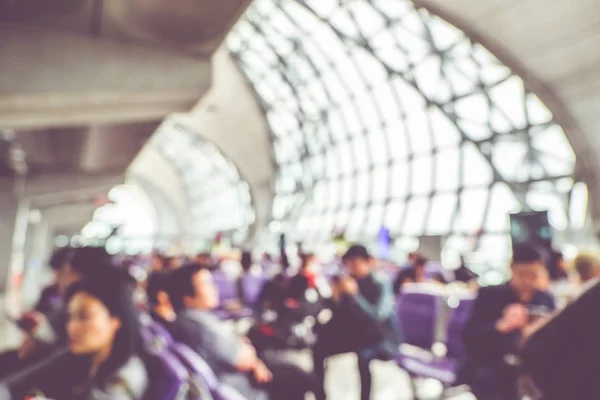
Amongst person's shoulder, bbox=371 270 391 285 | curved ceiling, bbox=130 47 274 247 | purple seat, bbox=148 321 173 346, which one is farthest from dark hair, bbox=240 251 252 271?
curved ceiling, bbox=130 47 274 247

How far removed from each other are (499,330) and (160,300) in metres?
2.37

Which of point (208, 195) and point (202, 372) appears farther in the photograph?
point (208, 195)

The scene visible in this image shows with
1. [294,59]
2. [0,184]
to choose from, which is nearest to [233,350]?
[0,184]

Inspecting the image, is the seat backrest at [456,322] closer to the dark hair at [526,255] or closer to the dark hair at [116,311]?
the dark hair at [526,255]

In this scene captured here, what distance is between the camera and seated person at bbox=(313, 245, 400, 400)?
165 inches

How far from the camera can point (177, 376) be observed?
2129 millimetres

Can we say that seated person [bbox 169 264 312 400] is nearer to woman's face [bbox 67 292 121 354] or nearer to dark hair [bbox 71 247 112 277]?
dark hair [bbox 71 247 112 277]

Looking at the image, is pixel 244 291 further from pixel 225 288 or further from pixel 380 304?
pixel 380 304

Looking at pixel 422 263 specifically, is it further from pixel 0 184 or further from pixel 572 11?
pixel 0 184

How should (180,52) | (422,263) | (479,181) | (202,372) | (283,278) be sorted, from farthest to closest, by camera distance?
(479,181) < (422,263) < (283,278) < (180,52) < (202,372)

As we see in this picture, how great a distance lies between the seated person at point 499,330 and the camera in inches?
132

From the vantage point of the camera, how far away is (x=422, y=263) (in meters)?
6.98

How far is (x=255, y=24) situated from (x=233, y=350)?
81.3 ft

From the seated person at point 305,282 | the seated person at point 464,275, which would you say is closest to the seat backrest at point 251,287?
the seated person at point 305,282
